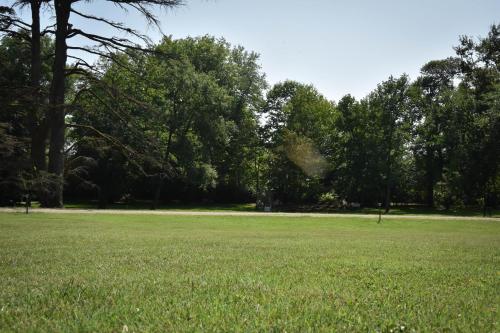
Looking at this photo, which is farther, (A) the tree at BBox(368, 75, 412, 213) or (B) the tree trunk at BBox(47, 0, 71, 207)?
(A) the tree at BBox(368, 75, 412, 213)

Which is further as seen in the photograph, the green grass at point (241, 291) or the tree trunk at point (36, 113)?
the tree trunk at point (36, 113)

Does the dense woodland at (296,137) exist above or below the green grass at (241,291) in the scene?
above

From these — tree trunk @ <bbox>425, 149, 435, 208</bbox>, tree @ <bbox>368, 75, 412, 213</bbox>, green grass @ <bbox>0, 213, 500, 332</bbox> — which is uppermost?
tree @ <bbox>368, 75, 412, 213</bbox>

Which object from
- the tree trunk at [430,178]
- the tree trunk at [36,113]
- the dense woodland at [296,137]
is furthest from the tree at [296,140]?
the tree trunk at [36,113]

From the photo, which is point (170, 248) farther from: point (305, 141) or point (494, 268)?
point (305, 141)

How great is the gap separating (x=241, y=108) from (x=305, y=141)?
43.0 feet

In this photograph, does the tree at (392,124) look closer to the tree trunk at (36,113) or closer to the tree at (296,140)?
the tree at (296,140)

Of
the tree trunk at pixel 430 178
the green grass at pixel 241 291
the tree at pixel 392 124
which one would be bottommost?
the green grass at pixel 241 291

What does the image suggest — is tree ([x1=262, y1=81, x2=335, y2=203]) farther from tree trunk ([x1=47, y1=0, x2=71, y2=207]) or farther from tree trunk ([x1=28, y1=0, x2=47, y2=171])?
tree trunk ([x1=28, y1=0, x2=47, y2=171])

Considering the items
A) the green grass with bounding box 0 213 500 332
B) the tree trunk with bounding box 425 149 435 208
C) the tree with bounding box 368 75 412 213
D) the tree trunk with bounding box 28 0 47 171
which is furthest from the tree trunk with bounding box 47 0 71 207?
the tree trunk with bounding box 425 149 435 208

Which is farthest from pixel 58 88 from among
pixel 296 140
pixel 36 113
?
pixel 296 140

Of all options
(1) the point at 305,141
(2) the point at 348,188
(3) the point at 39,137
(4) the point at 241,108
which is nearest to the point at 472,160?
(2) the point at 348,188

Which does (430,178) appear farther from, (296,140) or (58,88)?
(58,88)

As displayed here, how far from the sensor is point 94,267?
7.66m
